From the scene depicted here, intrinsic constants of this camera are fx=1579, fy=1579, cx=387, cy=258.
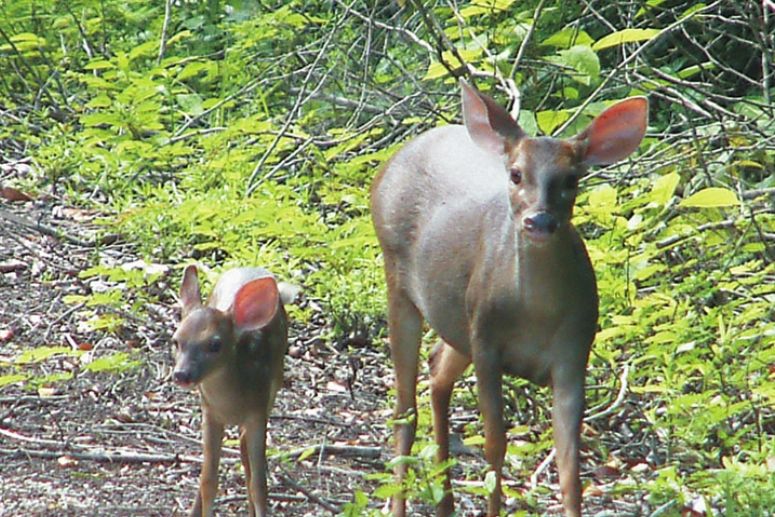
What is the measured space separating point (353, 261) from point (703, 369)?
2.61 metres

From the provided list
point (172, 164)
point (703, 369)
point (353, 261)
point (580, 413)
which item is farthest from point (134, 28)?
point (580, 413)

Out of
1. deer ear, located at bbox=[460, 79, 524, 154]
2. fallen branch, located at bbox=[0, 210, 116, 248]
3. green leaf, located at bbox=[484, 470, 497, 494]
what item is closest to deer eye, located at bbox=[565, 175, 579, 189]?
deer ear, located at bbox=[460, 79, 524, 154]

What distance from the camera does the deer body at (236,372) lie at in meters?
5.64

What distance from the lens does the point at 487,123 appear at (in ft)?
17.9

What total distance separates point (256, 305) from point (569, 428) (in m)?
1.27

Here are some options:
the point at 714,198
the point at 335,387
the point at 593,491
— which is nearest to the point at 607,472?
the point at 593,491

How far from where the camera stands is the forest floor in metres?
6.19

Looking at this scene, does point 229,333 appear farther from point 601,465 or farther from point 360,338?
point 360,338

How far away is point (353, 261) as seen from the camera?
880cm

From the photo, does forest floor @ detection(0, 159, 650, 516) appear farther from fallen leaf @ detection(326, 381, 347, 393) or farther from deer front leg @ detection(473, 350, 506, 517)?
deer front leg @ detection(473, 350, 506, 517)

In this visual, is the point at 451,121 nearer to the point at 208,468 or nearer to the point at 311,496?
the point at 311,496

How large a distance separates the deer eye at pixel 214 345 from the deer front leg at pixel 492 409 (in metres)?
0.96

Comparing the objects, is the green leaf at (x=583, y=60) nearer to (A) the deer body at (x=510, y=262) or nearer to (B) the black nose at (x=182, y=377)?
(A) the deer body at (x=510, y=262)

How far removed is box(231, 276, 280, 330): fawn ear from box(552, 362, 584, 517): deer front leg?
1.13m
